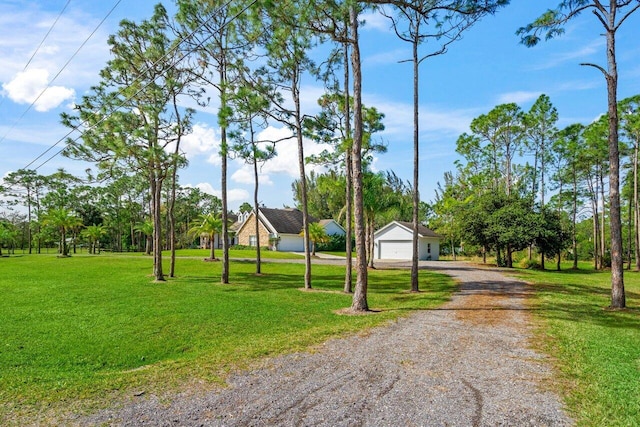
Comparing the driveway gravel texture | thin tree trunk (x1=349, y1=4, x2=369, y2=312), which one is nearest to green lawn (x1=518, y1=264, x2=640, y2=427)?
the driveway gravel texture

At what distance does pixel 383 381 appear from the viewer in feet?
17.7

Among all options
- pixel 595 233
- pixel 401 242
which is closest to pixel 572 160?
pixel 595 233

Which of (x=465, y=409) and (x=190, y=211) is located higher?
(x=190, y=211)

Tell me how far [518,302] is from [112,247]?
61679mm

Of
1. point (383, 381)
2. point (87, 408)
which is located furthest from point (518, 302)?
point (87, 408)

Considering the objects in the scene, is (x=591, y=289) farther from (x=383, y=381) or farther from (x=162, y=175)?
(x=162, y=175)

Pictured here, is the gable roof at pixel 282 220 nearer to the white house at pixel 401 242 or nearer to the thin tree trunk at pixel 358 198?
the white house at pixel 401 242

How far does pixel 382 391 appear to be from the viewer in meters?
5.03

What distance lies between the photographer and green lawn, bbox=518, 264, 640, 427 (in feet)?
14.8

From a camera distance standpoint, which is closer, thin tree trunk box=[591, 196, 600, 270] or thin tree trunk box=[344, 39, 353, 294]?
thin tree trunk box=[344, 39, 353, 294]

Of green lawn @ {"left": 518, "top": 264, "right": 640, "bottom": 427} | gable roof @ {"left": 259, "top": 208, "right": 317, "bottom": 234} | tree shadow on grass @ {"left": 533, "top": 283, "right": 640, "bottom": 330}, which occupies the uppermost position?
gable roof @ {"left": 259, "top": 208, "right": 317, "bottom": 234}

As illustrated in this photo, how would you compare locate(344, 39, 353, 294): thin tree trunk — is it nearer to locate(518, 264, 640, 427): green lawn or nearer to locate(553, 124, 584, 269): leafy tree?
locate(518, 264, 640, 427): green lawn

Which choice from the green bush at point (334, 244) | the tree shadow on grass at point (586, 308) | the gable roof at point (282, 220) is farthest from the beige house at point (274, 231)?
the tree shadow on grass at point (586, 308)

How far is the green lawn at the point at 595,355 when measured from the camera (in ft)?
14.8
